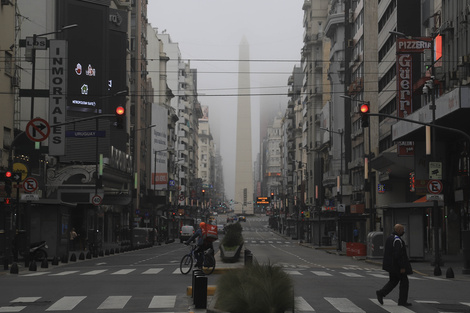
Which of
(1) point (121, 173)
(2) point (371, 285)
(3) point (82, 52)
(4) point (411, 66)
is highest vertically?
(3) point (82, 52)

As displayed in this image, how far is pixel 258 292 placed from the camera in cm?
1294

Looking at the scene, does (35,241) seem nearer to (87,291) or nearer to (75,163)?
(87,291)

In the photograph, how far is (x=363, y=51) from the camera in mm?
85875

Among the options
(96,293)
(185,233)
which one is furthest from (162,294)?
(185,233)

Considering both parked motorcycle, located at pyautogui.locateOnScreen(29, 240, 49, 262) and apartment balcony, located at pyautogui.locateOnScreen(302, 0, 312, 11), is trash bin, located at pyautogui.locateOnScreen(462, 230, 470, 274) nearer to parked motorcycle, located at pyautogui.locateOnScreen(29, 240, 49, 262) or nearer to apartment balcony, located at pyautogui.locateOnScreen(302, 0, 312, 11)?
parked motorcycle, located at pyautogui.locateOnScreen(29, 240, 49, 262)

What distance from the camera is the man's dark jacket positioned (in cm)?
1859

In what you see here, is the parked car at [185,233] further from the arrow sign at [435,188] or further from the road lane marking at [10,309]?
the road lane marking at [10,309]

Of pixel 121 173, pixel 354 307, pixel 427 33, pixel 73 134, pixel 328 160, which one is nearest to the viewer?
pixel 354 307

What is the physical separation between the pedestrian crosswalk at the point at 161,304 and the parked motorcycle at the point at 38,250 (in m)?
18.7

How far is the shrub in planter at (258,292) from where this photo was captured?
41.9 feet

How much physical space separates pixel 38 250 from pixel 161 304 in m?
22.1

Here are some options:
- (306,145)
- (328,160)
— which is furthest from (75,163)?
(306,145)

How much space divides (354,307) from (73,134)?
36.7 m

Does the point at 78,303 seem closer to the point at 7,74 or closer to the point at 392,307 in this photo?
the point at 392,307
